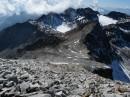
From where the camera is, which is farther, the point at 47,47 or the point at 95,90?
the point at 47,47

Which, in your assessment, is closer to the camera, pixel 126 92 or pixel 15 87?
pixel 126 92

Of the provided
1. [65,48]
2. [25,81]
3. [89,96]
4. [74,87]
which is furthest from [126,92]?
[65,48]

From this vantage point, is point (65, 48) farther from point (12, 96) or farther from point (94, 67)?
point (12, 96)

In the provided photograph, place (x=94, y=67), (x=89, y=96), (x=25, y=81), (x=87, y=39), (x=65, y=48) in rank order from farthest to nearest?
(x=87, y=39) < (x=65, y=48) < (x=94, y=67) < (x=25, y=81) < (x=89, y=96)

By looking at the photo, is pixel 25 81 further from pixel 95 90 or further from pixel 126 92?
pixel 126 92

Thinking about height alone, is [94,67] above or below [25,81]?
below

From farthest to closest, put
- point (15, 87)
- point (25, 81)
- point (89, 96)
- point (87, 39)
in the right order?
point (87, 39), point (25, 81), point (15, 87), point (89, 96)

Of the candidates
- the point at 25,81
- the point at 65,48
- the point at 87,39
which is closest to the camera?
the point at 25,81

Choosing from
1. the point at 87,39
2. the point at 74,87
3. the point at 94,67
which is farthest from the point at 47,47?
the point at 74,87

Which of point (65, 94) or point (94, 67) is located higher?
point (65, 94)
